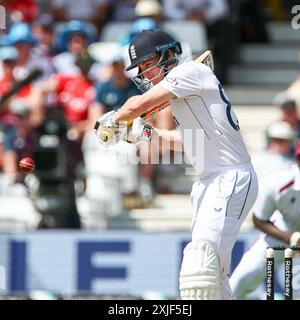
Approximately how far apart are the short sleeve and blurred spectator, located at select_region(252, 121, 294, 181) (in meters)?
3.85

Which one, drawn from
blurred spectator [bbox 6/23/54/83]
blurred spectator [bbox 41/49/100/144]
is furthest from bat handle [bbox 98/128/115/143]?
blurred spectator [bbox 6/23/54/83]

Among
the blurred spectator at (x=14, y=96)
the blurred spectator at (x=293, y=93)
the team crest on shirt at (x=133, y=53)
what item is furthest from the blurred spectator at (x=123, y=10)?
the team crest on shirt at (x=133, y=53)

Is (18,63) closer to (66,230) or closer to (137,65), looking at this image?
(66,230)

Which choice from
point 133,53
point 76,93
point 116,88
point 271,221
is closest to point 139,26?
point 116,88

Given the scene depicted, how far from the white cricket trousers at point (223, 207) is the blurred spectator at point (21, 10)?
6.57 meters

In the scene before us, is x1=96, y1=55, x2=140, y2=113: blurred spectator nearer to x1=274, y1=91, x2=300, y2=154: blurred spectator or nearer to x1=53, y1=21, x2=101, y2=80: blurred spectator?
x1=53, y1=21, x2=101, y2=80: blurred spectator

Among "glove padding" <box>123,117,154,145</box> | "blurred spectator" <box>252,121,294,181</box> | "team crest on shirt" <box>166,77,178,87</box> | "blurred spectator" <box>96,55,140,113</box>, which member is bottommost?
"glove padding" <box>123,117,154,145</box>

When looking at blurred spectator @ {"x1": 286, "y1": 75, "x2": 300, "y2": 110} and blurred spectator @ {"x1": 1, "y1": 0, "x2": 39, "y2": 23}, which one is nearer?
blurred spectator @ {"x1": 286, "y1": 75, "x2": 300, "y2": 110}

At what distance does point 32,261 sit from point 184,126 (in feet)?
13.8

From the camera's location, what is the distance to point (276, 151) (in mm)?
11773

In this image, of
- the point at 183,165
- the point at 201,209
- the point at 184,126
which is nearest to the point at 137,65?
the point at 184,126

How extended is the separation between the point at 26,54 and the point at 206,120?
573 cm

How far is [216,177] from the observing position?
7.91 metres

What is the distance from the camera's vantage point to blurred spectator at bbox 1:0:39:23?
556 inches
